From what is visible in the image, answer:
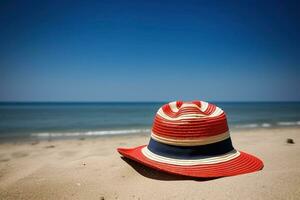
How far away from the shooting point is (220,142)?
9.61 feet

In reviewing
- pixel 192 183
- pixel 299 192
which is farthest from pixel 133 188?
pixel 299 192

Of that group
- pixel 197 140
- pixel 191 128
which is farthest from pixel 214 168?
pixel 191 128

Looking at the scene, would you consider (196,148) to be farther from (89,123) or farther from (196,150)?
(89,123)

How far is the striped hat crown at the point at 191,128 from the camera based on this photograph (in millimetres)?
2842

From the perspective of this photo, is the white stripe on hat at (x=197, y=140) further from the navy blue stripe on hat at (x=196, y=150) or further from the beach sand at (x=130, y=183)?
the beach sand at (x=130, y=183)

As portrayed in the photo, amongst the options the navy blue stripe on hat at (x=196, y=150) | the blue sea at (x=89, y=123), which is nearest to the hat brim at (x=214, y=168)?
the navy blue stripe on hat at (x=196, y=150)

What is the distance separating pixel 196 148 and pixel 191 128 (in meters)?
0.26

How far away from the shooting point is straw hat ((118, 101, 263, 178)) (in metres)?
2.72

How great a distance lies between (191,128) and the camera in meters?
2.86

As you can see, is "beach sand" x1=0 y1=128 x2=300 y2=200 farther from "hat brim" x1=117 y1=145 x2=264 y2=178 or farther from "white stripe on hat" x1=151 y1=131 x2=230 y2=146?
"white stripe on hat" x1=151 y1=131 x2=230 y2=146

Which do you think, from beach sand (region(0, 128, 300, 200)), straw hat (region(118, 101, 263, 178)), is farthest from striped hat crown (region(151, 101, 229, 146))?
beach sand (region(0, 128, 300, 200))

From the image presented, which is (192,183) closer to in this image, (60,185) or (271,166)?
(271,166)

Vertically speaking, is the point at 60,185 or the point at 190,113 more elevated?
the point at 190,113

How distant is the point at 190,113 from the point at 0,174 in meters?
2.97
